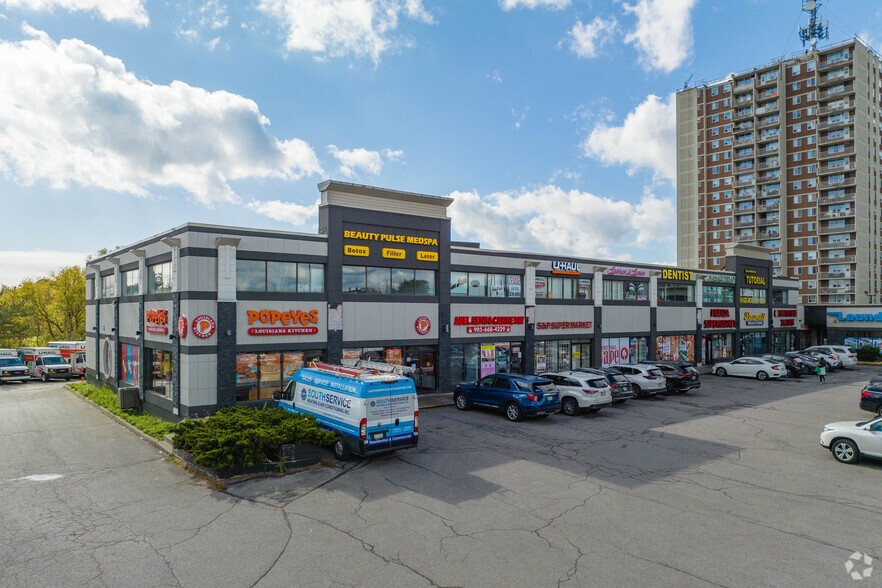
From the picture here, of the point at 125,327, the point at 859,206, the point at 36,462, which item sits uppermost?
the point at 859,206

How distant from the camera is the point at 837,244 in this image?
74562mm

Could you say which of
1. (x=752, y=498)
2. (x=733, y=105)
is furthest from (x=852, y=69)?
(x=752, y=498)

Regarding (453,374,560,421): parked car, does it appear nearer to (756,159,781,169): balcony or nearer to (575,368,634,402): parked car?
(575,368,634,402): parked car

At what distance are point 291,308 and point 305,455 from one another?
31.3 feet

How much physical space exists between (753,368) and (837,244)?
58246 millimetres

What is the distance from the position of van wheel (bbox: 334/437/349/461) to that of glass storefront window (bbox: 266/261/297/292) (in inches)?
376

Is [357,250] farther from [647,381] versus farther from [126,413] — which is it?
[647,381]

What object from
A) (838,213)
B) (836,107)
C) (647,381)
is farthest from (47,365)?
(836,107)

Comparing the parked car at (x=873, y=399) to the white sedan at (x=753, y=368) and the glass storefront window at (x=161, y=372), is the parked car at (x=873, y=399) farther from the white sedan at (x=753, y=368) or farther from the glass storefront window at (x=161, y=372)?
the glass storefront window at (x=161, y=372)

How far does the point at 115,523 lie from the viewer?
383 inches

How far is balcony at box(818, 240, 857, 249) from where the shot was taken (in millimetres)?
73500

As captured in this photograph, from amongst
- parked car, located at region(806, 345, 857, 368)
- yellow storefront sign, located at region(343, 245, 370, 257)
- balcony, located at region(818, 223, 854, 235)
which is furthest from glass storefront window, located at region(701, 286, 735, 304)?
balcony, located at region(818, 223, 854, 235)

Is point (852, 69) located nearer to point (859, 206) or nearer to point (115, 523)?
point (859, 206)

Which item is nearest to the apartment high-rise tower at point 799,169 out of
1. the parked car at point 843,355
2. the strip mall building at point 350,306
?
the parked car at point 843,355
